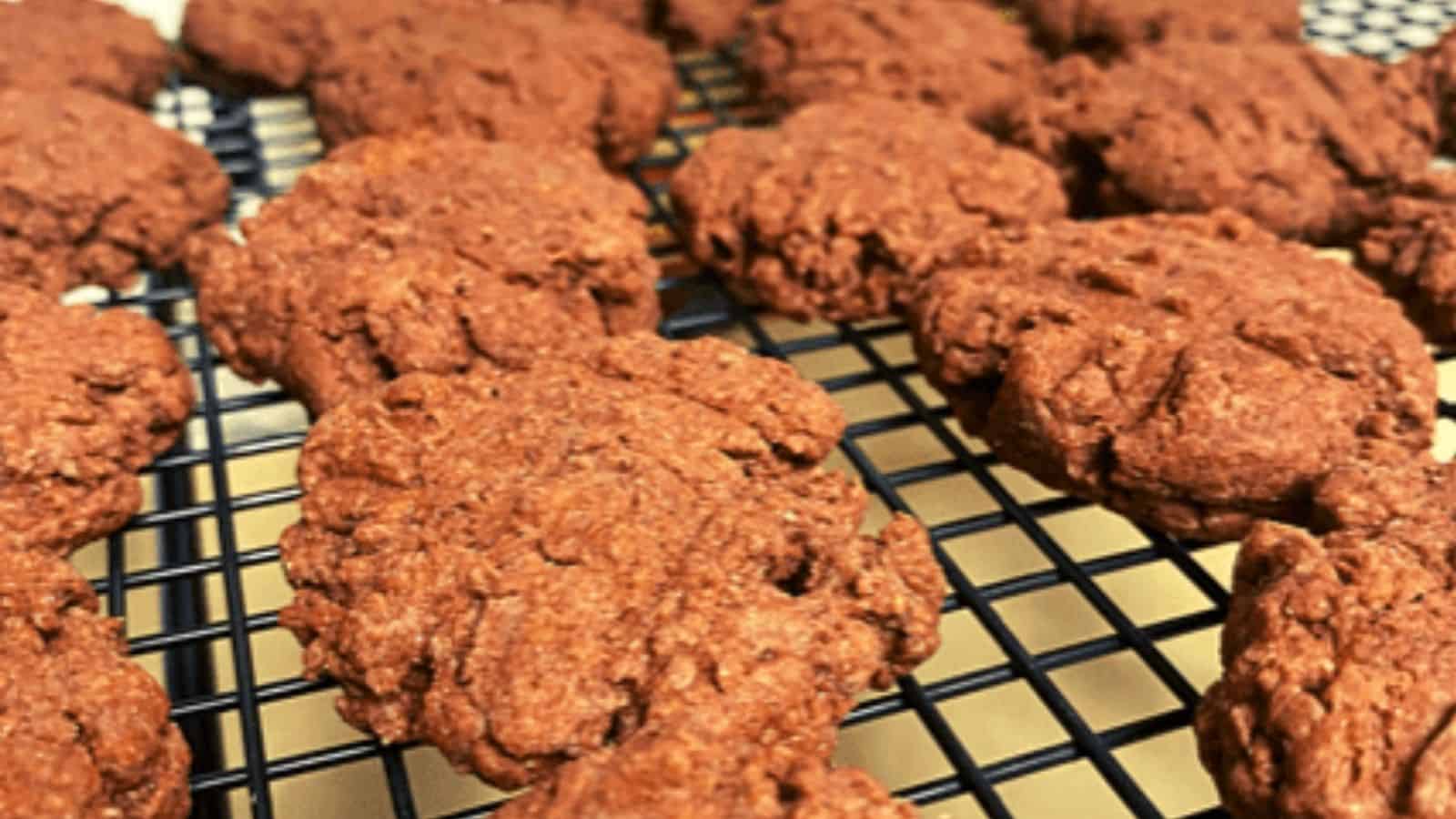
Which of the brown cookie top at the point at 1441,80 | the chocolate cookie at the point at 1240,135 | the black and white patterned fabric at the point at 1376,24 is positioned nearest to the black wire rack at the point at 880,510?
the chocolate cookie at the point at 1240,135

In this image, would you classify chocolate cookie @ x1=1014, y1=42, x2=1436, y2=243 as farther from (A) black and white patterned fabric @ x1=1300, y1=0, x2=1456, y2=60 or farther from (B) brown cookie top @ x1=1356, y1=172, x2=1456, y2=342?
(A) black and white patterned fabric @ x1=1300, y1=0, x2=1456, y2=60

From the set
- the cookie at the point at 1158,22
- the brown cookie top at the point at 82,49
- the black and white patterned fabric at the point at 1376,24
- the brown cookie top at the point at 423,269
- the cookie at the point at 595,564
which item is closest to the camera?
the cookie at the point at 595,564

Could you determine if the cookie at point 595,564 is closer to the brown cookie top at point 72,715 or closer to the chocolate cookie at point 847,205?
the brown cookie top at point 72,715

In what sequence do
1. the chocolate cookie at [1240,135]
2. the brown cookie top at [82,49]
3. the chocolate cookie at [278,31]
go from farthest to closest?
the chocolate cookie at [278,31], the brown cookie top at [82,49], the chocolate cookie at [1240,135]

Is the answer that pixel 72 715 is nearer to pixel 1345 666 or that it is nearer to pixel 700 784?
pixel 700 784

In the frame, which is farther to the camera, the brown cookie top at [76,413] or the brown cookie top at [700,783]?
the brown cookie top at [76,413]

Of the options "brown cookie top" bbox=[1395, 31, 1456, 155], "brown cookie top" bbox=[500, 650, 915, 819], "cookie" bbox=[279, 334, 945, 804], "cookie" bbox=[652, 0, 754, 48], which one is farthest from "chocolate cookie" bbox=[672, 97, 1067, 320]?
"brown cookie top" bbox=[500, 650, 915, 819]

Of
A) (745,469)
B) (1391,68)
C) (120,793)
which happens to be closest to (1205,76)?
(1391,68)

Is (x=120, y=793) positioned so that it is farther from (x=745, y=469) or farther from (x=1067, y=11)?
(x=1067, y=11)
